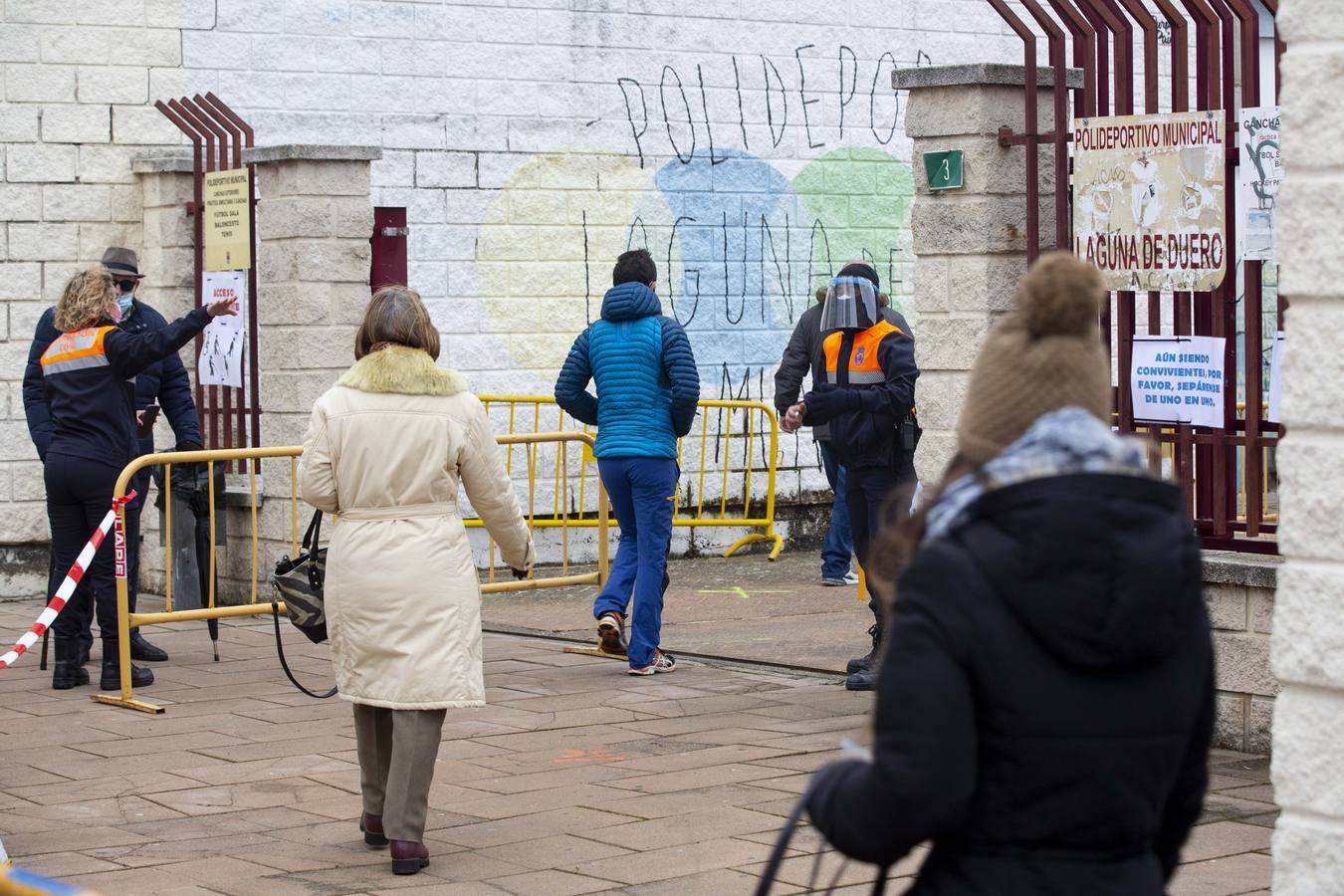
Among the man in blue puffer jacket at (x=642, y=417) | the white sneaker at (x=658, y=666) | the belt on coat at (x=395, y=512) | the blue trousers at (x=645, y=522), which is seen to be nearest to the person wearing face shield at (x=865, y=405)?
the man in blue puffer jacket at (x=642, y=417)

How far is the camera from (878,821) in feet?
9.12

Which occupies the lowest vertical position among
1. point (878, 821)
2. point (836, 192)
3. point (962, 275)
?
point (878, 821)

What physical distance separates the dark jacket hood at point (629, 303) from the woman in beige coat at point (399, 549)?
3.06m

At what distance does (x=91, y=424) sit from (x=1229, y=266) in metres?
5.11

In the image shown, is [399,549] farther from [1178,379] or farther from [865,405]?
[865,405]

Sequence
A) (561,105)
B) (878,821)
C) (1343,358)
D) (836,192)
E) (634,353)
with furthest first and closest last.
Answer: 1. (836,192)
2. (561,105)
3. (634,353)
4. (1343,358)
5. (878,821)

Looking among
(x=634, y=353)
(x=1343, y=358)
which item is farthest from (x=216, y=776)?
(x=1343, y=358)

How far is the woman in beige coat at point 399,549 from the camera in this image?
5.98m

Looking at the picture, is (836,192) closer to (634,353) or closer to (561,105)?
(561,105)

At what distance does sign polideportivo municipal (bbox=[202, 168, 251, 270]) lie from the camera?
1186 cm

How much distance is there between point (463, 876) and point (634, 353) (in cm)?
388

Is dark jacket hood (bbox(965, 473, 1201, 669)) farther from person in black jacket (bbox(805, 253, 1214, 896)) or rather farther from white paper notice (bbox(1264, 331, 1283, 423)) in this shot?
white paper notice (bbox(1264, 331, 1283, 423))

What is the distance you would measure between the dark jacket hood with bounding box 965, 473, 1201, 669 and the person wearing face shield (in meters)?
6.00

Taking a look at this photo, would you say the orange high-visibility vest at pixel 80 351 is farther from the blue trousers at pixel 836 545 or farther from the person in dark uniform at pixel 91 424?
the blue trousers at pixel 836 545
